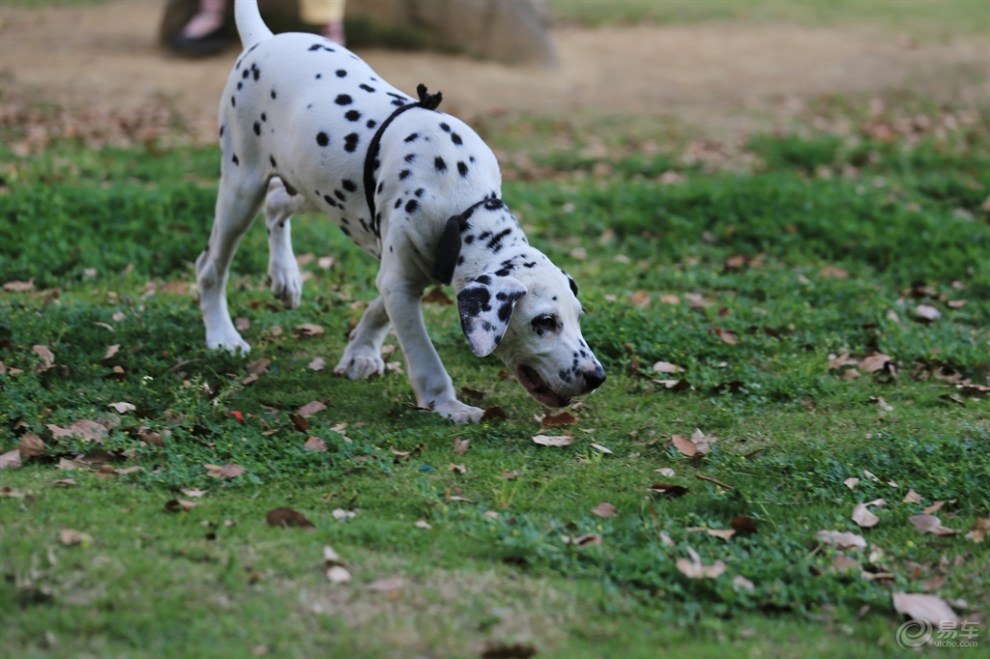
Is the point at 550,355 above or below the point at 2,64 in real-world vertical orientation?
above

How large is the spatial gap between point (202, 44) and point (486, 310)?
1185cm

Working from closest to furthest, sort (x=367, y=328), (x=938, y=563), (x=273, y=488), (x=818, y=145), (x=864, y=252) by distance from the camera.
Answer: (x=938, y=563) → (x=273, y=488) → (x=367, y=328) → (x=864, y=252) → (x=818, y=145)

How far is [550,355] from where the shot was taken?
18.7ft

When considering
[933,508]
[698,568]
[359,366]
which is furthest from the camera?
[359,366]

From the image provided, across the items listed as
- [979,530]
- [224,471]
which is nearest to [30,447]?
[224,471]

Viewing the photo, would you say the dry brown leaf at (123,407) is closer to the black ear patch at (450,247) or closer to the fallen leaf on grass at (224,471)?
the fallen leaf on grass at (224,471)

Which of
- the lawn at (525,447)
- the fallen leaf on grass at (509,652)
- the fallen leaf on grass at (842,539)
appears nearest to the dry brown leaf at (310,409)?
the lawn at (525,447)

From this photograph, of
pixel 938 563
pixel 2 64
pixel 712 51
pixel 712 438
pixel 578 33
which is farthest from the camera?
pixel 578 33

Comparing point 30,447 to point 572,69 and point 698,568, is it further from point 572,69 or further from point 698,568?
point 572,69

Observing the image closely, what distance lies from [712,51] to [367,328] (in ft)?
42.9

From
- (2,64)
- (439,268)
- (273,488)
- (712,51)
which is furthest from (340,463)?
(712,51)

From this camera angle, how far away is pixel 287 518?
191 inches

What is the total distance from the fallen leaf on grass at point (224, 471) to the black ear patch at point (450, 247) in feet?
4.61

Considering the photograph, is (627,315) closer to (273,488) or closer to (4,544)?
(273,488)
